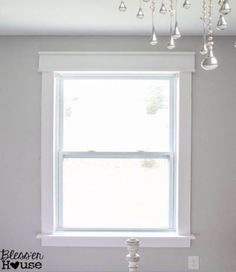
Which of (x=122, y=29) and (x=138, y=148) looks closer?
(x=122, y=29)

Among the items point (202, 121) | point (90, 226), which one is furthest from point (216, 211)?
point (90, 226)

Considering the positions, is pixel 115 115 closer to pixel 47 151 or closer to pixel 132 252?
pixel 47 151

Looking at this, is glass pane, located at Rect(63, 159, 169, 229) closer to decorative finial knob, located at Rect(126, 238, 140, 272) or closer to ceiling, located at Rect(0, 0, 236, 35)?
ceiling, located at Rect(0, 0, 236, 35)

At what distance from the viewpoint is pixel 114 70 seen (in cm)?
341

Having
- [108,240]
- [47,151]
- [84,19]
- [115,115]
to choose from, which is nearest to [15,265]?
[108,240]

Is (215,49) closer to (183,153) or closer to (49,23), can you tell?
(183,153)

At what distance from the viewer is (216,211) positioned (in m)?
3.44

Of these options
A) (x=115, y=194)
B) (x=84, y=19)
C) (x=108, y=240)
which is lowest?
(x=108, y=240)

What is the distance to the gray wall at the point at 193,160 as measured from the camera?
341 centimetres

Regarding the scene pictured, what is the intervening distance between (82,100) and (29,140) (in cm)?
60

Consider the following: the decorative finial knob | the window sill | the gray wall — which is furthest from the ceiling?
the window sill

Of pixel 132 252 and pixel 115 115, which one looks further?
pixel 115 115

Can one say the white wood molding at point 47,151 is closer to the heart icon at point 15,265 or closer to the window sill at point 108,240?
the window sill at point 108,240

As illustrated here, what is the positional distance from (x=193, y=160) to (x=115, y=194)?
0.78 m
